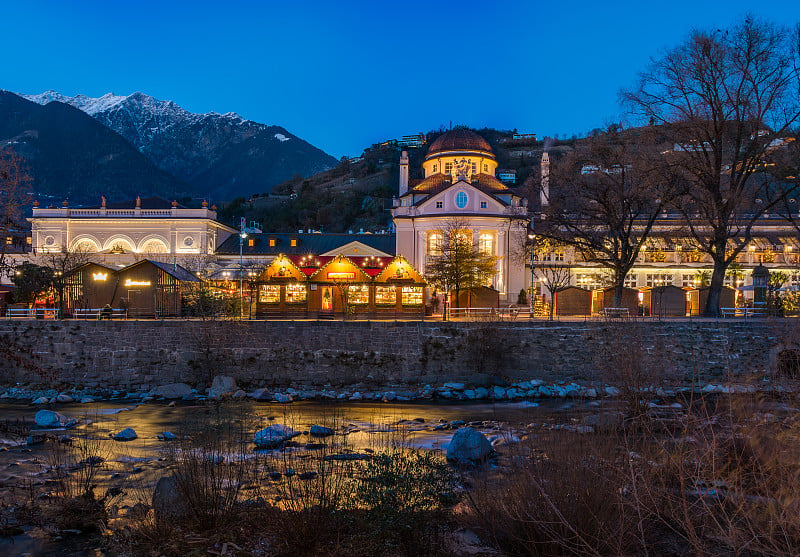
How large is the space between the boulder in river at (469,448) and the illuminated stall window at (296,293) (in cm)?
2531

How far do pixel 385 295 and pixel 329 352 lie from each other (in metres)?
10.2

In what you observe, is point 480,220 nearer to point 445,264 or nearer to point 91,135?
point 445,264

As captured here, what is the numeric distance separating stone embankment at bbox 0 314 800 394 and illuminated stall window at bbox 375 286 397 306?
8918 mm

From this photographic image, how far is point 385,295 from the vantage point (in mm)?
39750

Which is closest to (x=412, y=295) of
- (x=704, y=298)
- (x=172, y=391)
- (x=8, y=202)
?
(x=172, y=391)

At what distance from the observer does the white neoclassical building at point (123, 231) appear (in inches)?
2286

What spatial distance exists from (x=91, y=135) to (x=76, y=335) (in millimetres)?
183554

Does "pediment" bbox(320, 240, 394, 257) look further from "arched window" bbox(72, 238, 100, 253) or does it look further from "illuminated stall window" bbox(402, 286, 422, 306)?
"arched window" bbox(72, 238, 100, 253)

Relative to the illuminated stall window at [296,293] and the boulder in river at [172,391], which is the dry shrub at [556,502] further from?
the illuminated stall window at [296,293]

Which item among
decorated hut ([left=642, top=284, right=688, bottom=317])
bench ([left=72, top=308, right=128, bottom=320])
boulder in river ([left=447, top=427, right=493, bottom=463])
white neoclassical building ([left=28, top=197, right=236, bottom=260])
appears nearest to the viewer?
boulder in river ([left=447, top=427, right=493, bottom=463])

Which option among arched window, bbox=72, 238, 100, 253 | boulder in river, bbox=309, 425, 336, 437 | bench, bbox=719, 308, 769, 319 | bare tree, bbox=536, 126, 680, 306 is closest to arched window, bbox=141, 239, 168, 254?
arched window, bbox=72, 238, 100, 253

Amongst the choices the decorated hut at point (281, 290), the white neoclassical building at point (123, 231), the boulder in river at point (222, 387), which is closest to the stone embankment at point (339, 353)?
the boulder in river at point (222, 387)

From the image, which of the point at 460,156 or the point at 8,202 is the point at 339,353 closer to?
the point at 8,202

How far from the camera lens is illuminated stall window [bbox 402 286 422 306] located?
39781 mm
